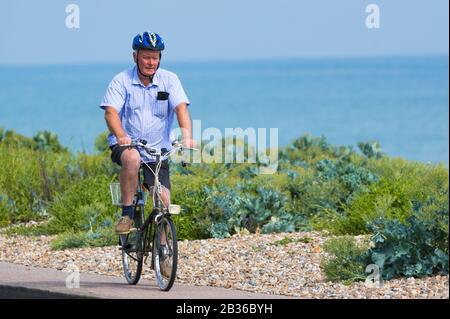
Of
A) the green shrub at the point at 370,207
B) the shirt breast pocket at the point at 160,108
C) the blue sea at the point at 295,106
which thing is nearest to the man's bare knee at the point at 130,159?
the shirt breast pocket at the point at 160,108

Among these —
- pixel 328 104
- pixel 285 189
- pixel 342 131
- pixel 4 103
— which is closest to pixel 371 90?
pixel 328 104

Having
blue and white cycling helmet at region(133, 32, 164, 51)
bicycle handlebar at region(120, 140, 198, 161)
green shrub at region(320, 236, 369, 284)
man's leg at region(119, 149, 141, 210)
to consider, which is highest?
blue and white cycling helmet at region(133, 32, 164, 51)

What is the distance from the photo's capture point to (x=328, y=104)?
88562 mm

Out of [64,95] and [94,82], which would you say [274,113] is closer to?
[64,95]

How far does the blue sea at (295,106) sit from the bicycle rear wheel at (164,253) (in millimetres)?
31769

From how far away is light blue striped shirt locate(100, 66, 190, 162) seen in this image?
1097 cm

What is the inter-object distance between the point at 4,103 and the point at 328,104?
20403 mm

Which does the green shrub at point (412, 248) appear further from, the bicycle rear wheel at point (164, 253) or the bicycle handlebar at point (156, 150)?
the bicycle handlebar at point (156, 150)

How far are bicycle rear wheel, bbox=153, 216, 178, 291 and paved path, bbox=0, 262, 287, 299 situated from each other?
0.31 ft

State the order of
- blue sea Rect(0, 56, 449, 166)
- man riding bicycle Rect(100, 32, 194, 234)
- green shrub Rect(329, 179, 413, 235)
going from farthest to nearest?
blue sea Rect(0, 56, 449, 166) < green shrub Rect(329, 179, 413, 235) < man riding bicycle Rect(100, 32, 194, 234)

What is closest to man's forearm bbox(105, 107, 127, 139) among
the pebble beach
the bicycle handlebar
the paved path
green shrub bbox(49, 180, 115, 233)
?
the bicycle handlebar

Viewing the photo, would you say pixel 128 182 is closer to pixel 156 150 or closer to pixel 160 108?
pixel 156 150

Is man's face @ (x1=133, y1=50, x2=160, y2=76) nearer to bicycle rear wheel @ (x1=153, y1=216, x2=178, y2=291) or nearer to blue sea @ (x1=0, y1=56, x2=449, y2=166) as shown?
bicycle rear wheel @ (x1=153, y1=216, x2=178, y2=291)

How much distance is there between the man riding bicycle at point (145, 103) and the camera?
430 inches
